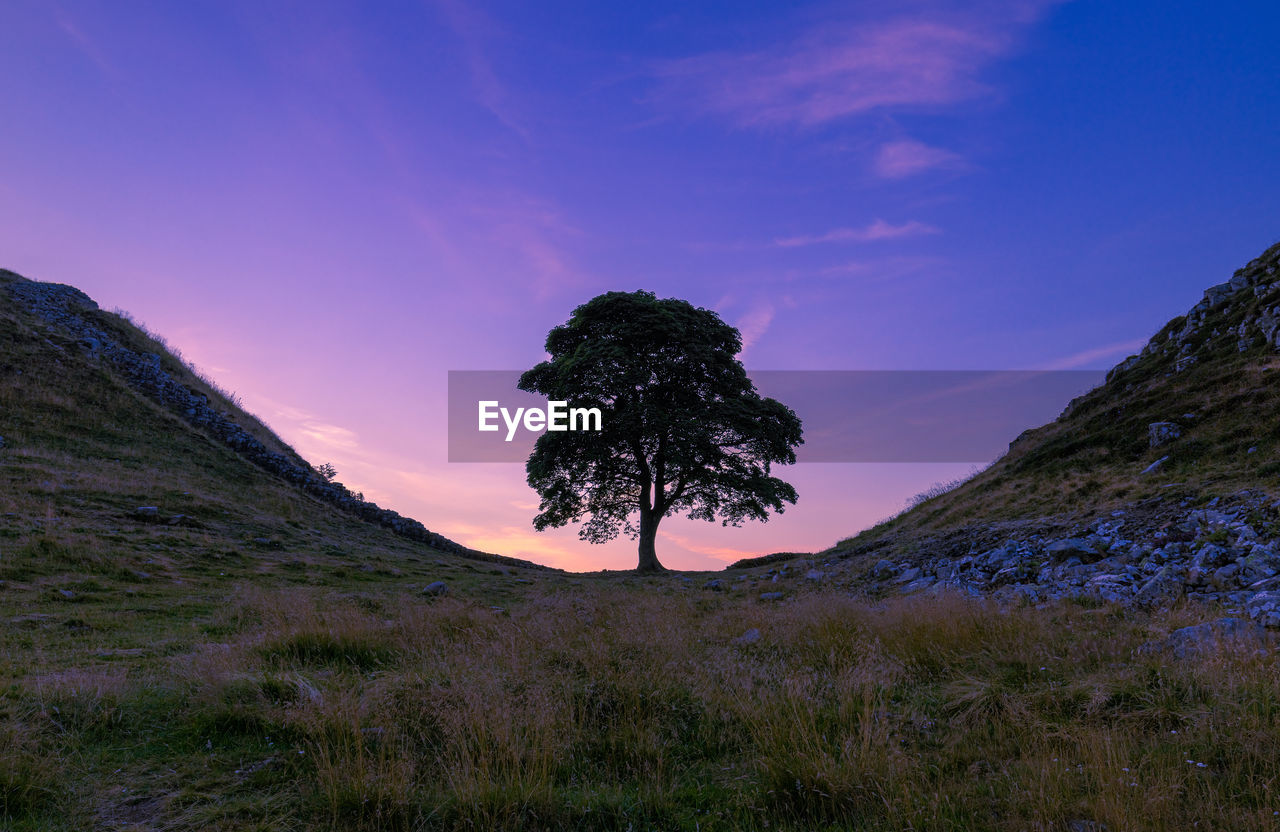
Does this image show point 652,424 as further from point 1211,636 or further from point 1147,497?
point 1211,636

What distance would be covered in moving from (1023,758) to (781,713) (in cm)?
206

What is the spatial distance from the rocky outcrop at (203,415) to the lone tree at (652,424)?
675cm

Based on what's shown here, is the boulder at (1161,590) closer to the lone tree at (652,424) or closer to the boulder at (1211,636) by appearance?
the boulder at (1211,636)

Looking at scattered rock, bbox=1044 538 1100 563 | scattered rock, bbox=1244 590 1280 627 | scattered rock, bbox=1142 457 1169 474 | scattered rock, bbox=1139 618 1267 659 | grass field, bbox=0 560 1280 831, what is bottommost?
grass field, bbox=0 560 1280 831

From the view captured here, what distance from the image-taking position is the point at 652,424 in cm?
3002

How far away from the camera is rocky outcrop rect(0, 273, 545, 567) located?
32.7 meters

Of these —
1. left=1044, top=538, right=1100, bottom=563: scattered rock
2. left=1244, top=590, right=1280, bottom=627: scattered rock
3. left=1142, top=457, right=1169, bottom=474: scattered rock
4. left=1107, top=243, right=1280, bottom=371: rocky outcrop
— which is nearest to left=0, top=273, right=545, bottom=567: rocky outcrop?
left=1044, top=538, right=1100, bottom=563: scattered rock

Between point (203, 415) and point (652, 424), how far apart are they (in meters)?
23.5

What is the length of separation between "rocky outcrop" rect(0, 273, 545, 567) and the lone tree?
675cm

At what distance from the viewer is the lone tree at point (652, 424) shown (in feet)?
101

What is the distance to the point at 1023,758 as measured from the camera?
523 cm

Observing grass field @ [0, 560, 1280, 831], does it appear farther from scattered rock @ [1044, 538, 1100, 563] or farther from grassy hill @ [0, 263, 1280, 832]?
scattered rock @ [1044, 538, 1100, 563]

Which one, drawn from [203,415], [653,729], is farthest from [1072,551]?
[203,415]

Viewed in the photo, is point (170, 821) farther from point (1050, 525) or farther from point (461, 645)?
point (1050, 525)
